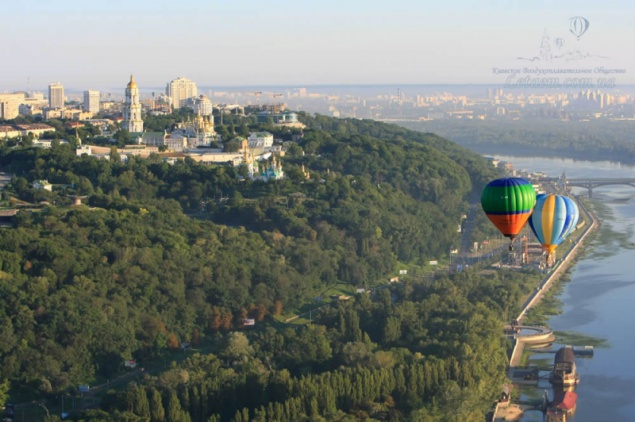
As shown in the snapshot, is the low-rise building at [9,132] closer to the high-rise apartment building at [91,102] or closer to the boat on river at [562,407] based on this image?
the high-rise apartment building at [91,102]

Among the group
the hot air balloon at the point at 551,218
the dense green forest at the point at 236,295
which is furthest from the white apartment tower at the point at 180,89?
the hot air balloon at the point at 551,218

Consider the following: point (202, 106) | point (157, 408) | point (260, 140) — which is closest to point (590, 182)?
point (260, 140)

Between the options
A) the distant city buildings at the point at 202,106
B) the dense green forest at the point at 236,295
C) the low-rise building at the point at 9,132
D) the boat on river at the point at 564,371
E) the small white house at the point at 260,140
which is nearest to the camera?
the dense green forest at the point at 236,295

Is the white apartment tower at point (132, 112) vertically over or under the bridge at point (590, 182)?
over

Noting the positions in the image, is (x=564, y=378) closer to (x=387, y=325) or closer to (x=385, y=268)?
(x=387, y=325)

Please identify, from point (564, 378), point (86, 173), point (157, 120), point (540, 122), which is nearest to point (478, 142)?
point (540, 122)

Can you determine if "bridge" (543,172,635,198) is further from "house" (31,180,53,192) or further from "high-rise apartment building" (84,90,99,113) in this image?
"house" (31,180,53,192)

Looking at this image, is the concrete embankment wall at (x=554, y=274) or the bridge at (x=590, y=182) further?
the bridge at (x=590, y=182)

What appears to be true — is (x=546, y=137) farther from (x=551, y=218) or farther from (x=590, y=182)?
(x=551, y=218)
